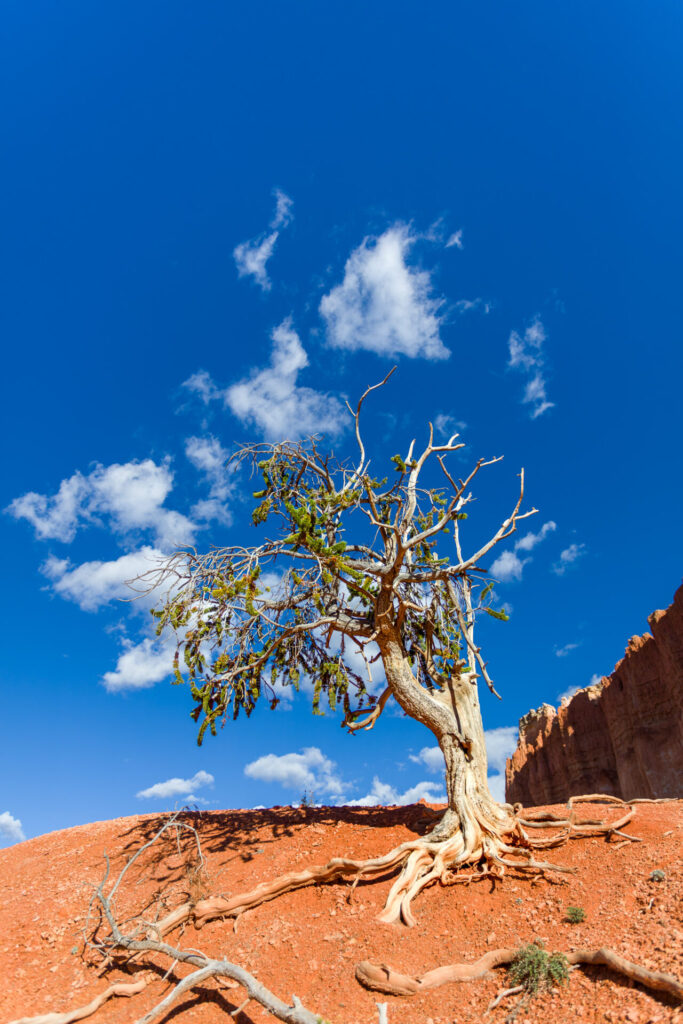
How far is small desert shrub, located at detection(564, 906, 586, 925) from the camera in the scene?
8.26 m

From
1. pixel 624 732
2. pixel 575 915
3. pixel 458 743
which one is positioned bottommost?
pixel 575 915

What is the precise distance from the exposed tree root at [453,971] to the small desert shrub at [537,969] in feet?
0.58

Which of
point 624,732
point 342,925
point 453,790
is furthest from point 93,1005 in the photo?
point 624,732

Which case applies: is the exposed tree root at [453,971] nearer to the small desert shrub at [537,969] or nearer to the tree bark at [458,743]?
the small desert shrub at [537,969]

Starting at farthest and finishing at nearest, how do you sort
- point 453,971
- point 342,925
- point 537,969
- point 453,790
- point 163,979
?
point 453,790, point 342,925, point 163,979, point 453,971, point 537,969

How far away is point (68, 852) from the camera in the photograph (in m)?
12.6

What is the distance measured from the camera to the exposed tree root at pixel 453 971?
6.68 metres

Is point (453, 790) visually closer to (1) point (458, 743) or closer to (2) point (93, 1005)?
(1) point (458, 743)

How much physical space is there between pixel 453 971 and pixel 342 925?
2.15 meters

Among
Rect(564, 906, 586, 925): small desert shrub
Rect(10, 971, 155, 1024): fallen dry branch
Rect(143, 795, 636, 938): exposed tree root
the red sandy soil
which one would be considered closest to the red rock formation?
the red sandy soil

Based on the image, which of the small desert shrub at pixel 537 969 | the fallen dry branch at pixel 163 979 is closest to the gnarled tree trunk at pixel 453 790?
the small desert shrub at pixel 537 969

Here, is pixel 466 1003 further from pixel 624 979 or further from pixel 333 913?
pixel 333 913

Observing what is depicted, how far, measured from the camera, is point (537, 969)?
700cm

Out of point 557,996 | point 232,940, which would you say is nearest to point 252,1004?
point 232,940
